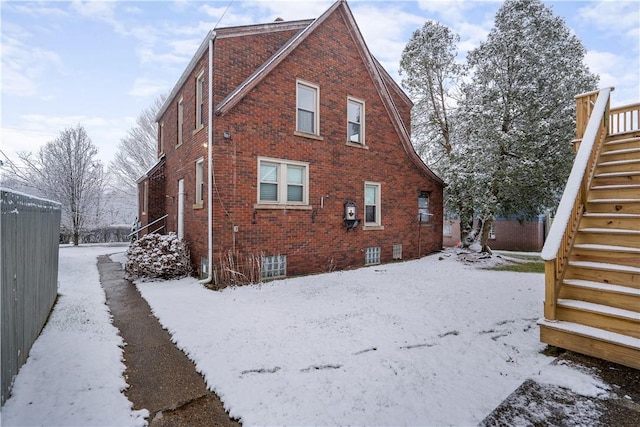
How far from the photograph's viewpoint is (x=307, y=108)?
9633 mm

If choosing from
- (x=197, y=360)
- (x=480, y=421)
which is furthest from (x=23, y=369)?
(x=480, y=421)

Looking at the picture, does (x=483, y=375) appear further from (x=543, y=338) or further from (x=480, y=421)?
(x=543, y=338)

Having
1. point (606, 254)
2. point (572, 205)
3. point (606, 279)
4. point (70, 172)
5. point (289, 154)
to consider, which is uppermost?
point (70, 172)

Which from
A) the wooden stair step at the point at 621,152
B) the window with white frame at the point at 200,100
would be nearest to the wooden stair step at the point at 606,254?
the wooden stair step at the point at 621,152

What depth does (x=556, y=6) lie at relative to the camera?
41.8ft

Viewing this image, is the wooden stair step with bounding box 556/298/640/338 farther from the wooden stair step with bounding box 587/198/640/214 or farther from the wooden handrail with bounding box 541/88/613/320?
the wooden stair step with bounding box 587/198/640/214

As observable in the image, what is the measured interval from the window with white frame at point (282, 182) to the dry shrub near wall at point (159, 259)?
9.69ft

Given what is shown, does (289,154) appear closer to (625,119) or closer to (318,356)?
(318,356)

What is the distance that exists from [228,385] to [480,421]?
2454 mm

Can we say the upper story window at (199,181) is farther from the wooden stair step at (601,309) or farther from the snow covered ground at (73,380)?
the wooden stair step at (601,309)

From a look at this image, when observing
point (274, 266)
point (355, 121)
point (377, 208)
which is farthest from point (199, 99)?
point (377, 208)

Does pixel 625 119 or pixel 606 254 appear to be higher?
pixel 625 119

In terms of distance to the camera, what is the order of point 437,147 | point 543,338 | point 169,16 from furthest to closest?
point 437,147 < point 169,16 < point 543,338

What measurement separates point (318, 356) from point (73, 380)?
8.83ft
